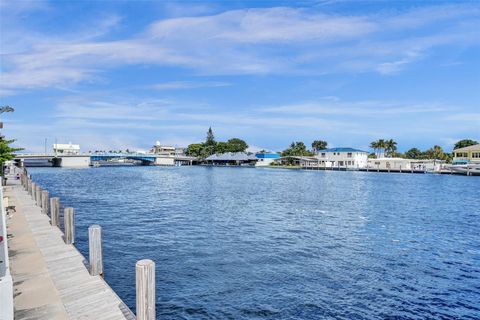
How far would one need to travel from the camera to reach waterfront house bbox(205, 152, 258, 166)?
185m

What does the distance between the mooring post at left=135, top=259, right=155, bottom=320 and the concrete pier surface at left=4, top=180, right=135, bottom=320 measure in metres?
1.21

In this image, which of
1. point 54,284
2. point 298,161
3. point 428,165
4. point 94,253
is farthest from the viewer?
point 298,161

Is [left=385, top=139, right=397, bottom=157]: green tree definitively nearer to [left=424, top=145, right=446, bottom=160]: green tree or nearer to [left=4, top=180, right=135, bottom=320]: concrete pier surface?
[left=424, top=145, right=446, bottom=160]: green tree

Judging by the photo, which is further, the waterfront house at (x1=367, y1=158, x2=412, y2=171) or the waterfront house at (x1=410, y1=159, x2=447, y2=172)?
the waterfront house at (x1=367, y1=158, x2=412, y2=171)

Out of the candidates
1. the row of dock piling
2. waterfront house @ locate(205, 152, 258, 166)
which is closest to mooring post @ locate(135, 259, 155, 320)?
the row of dock piling

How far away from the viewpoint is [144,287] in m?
7.61

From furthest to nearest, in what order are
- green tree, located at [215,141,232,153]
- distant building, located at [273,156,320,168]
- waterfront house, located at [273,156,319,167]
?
green tree, located at [215,141,232,153], waterfront house, located at [273,156,319,167], distant building, located at [273,156,320,168]

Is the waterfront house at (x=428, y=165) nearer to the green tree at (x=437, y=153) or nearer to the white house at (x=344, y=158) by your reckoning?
the green tree at (x=437, y=153)

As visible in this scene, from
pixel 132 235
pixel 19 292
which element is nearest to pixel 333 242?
pixel 132 235

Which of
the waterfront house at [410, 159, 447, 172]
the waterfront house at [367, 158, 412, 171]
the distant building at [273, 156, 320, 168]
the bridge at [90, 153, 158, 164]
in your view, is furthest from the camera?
the bridge at [90, 153, 158, 164]

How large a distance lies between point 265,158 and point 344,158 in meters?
47.3

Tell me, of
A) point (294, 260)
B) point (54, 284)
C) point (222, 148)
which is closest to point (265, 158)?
point (222, 148)

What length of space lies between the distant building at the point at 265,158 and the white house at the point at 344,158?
33502 mm

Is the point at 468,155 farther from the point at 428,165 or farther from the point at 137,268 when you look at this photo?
the point at 137,268
